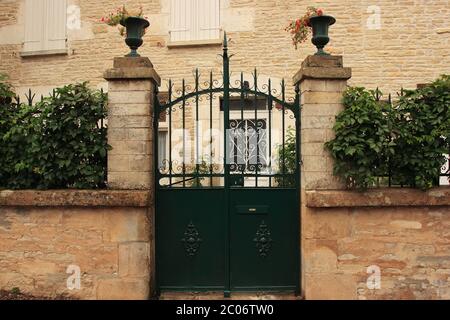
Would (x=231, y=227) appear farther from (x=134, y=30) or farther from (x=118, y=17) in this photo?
(x=118, y=17)

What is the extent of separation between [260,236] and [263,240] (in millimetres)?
57

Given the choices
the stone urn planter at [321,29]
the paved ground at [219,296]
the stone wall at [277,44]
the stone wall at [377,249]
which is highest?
the stone wall at [277,44]

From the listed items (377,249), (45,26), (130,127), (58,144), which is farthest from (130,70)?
(45,26)

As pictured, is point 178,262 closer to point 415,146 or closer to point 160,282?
point 160,282

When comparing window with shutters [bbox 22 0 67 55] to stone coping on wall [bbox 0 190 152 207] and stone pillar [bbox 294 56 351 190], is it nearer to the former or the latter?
stone coping on wall [bbox 0 190 152 207]

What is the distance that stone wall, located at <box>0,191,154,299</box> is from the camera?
434 centimetres

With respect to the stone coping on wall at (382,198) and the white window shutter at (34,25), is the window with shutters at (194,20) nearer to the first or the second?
the white window shutter at (34,25)

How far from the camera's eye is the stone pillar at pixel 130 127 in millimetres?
4406

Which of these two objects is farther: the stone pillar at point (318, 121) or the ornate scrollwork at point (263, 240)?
the ornate scrollwork at point (263, 240)

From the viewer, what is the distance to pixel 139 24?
15.0 ft

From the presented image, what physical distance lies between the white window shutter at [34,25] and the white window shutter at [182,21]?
3.19 meters

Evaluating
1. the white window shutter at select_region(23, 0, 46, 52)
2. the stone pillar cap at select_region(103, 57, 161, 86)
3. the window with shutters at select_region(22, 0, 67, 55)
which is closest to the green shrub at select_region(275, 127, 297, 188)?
the stone pillar cap at select_region(103, 57, 161, 86)

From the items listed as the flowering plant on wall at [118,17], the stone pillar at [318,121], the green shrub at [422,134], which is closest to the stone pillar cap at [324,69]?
the stone pillar at [318,121]

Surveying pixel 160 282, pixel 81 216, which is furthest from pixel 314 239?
pixel 81 216
